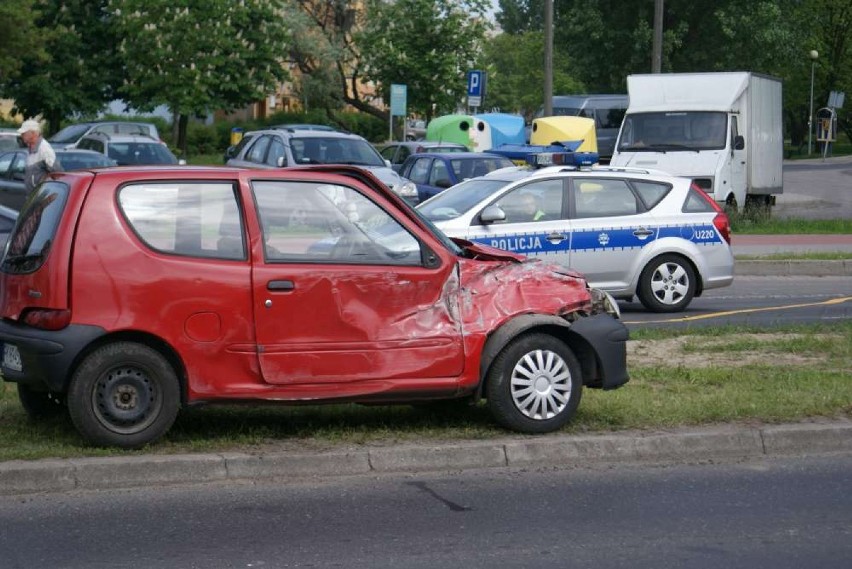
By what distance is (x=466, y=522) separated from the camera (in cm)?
662

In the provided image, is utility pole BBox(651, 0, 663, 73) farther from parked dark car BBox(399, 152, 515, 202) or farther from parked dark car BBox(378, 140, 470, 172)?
parked dark car BBox(399, 152, 515, 202)

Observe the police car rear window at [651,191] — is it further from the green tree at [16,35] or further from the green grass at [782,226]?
the green tree at [16,35]

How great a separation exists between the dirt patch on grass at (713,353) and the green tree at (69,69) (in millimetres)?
42323

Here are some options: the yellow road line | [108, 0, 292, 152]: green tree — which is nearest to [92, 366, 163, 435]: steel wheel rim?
the yellow road line

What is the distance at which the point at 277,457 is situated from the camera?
24.0ft

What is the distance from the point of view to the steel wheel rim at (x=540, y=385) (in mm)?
8039

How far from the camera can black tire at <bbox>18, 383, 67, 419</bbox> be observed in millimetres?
8180

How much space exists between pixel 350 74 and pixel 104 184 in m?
58.4

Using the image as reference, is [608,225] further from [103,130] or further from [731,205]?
[103,130]

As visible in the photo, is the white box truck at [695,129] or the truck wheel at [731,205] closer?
the white box truck at [695,129]

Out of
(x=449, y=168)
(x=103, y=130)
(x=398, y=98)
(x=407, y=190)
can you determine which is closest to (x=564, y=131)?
(x=398, y=98)

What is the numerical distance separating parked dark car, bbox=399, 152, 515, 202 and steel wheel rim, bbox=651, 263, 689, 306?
9.33 m

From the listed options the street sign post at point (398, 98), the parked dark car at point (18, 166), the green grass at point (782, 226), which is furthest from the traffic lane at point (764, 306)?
the street sign post at point (398, 98)

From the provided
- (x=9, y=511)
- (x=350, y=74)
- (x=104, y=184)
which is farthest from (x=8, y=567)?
(x=350, y=74)
